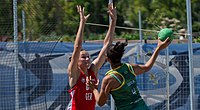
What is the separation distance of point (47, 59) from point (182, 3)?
76.0 feet

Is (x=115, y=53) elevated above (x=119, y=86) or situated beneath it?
elevated above

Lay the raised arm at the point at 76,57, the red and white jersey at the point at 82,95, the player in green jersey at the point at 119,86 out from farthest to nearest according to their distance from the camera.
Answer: the red and white jersey at the point at 82,95 → the raised arm at the point at 76,57 → the player in green jersey at the point at 119,86

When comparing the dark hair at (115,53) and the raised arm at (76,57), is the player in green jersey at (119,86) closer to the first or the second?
the dark hair at (115,53)

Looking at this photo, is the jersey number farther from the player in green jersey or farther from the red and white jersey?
the player in green jersey

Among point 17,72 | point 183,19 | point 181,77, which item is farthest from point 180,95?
point 183,19

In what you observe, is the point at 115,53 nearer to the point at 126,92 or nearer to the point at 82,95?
the point at 126,92

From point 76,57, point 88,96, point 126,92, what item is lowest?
point 88,96

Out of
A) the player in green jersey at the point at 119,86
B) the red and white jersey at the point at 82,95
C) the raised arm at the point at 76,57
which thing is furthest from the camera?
the red and white jersey at the point at 82,95

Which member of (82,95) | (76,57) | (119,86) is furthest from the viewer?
(82,95)

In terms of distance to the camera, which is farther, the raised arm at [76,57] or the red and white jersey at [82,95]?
the red and white jersey at [82,95]

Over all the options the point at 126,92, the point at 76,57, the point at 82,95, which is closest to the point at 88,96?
the point at 82,95

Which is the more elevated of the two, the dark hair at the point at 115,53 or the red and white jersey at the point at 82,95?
the dark hair at the point at 115,53

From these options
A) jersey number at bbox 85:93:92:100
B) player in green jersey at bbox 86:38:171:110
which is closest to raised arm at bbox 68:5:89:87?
jersey number at bbox 85:93:92:100

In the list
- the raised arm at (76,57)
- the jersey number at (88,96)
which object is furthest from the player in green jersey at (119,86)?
the jersey number at (88,96)
